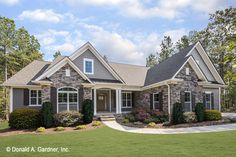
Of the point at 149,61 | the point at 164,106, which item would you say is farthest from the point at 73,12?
the point at 149,61

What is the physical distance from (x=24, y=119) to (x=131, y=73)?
1300cm

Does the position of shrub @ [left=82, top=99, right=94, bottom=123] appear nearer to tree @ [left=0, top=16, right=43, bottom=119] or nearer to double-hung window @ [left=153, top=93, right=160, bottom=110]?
double-hung window @ [left=153, top=93, right=160, bottom=110]

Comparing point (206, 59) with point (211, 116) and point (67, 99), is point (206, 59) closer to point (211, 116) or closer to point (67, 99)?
point (211, 116)

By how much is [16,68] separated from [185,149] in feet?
103

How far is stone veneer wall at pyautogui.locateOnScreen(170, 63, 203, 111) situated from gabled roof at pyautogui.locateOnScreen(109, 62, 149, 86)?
520cm

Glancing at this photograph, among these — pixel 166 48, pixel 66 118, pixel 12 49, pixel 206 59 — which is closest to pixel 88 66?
pixel 66 118

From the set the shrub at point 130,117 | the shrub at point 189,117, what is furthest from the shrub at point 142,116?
the shrub at point 189,117

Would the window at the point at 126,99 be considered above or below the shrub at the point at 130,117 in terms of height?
above

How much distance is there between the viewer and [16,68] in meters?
33.8

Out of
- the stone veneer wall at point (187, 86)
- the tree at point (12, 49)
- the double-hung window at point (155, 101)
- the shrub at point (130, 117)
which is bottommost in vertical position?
Result: the shrub at point (130, 117)

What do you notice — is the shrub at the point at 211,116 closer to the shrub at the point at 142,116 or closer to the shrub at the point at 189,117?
the shrub at the point at 189,117

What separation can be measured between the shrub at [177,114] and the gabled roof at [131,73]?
5.97 metres

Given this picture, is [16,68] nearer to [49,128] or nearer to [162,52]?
[49,128]

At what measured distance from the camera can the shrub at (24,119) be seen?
15.9 metres
